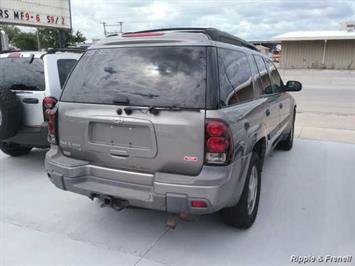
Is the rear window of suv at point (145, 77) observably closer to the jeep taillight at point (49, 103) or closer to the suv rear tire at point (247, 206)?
the suv rear tire at point (247, 206)

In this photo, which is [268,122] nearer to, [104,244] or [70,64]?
[104,244]

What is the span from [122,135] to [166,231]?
3.75 feet

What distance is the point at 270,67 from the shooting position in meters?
5.15

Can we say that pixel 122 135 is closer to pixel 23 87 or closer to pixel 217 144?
pixel 217 144

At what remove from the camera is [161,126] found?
2.74m

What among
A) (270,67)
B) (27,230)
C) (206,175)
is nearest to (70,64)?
(27,230)

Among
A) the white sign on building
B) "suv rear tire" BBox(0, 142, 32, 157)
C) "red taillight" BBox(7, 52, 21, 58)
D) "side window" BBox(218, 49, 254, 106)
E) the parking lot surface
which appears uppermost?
the white sign on building

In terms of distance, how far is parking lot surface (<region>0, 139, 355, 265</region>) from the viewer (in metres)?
3.04

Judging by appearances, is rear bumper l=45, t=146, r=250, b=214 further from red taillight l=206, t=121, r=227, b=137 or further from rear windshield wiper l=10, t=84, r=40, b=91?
rear windshield wiper l=10, t=84, r=40, b=91

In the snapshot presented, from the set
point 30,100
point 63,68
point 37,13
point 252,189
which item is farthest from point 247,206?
point 37,13

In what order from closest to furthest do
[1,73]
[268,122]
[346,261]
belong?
[346,261], [268,122], [1,73]

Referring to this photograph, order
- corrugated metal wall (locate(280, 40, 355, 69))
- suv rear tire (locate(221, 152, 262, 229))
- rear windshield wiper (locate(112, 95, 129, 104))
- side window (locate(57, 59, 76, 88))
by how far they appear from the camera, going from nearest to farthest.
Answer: rear windshield wiper (locate(112, 95, 129, 104))
suv rear tire (locate(221, 152, 262, 229))
side window (locate(57, 59, 76, 88))
corrugated metal wall (locate(280, 40, 355, 69))

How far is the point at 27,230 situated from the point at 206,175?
1995 mm

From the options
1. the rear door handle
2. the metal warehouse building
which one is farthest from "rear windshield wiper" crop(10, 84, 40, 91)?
the metal warehouse building
